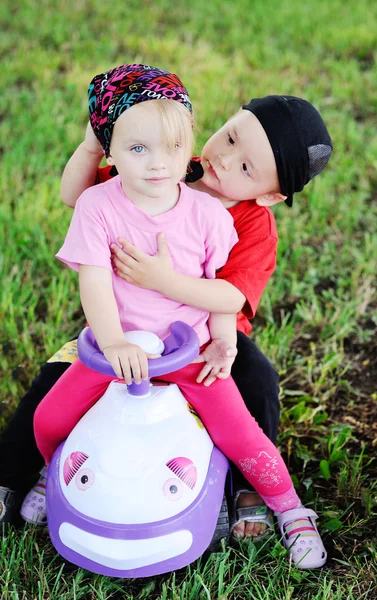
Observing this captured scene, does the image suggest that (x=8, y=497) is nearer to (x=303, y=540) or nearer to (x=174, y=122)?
(x=303, y=540)

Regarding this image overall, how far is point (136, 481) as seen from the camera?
5.69 ft

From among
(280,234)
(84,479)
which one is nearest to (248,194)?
(84,479)

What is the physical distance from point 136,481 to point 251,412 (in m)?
0.56

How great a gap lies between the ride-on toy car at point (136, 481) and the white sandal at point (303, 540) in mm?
290

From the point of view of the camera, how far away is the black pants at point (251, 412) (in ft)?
7.11

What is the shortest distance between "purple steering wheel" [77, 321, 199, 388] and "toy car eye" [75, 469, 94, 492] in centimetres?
24

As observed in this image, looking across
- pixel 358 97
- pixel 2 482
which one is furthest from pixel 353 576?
pixel 358 97

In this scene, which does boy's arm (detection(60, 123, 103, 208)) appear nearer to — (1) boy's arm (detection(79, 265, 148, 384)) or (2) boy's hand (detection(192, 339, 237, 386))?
(1) boy's arm (detection(79, 265, 148, 384))

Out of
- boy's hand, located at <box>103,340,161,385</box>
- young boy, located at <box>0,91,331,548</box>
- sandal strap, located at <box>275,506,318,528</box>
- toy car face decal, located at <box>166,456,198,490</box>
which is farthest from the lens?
sandal strap, located at <box>275,506,318,528</box>

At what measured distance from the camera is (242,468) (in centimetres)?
203

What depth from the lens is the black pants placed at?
217cm

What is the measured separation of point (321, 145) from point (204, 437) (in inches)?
33.6

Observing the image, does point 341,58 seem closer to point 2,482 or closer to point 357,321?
point 357,321

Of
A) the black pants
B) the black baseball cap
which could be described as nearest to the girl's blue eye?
the black baseball cap
